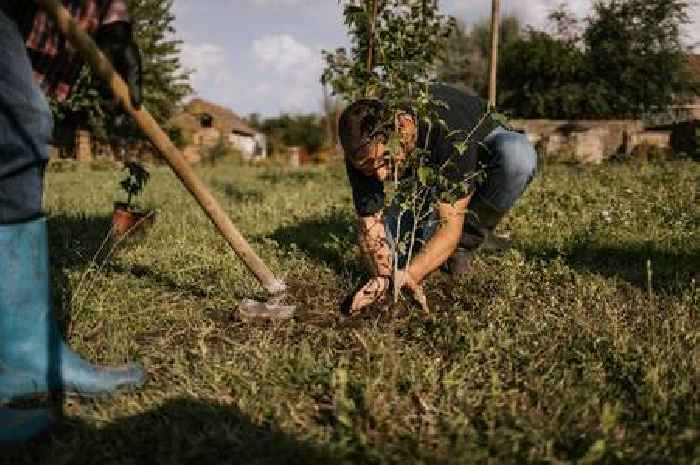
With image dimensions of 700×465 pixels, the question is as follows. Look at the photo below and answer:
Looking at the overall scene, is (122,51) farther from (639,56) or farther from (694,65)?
(694,65)

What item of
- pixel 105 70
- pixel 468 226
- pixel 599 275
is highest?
pixel 105 70

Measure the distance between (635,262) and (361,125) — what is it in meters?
2.20

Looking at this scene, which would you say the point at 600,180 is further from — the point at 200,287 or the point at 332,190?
the point at 200,287

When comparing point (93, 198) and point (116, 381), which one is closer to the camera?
point (116, 381)

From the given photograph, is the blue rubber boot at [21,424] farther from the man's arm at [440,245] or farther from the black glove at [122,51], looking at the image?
the man's arm at [440,245]

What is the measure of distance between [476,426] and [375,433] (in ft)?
1.07

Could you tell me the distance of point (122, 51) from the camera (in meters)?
2.06

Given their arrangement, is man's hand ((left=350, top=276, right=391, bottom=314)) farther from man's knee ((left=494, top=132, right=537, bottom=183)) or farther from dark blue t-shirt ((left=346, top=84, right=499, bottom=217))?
man's knee ((left=494, top=132, right=537, bottom=183))

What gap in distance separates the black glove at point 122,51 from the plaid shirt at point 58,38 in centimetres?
3

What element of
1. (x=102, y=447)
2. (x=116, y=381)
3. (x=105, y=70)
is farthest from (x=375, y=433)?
(x=105, y=70)

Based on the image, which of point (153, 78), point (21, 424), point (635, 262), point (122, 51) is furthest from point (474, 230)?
point (153, 78)

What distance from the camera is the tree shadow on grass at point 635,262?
3253 millimetres

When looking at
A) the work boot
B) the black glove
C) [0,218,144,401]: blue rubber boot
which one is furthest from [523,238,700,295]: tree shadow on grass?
[0,218,144,401]: blue rubber boot

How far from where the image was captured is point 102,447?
1709mm
